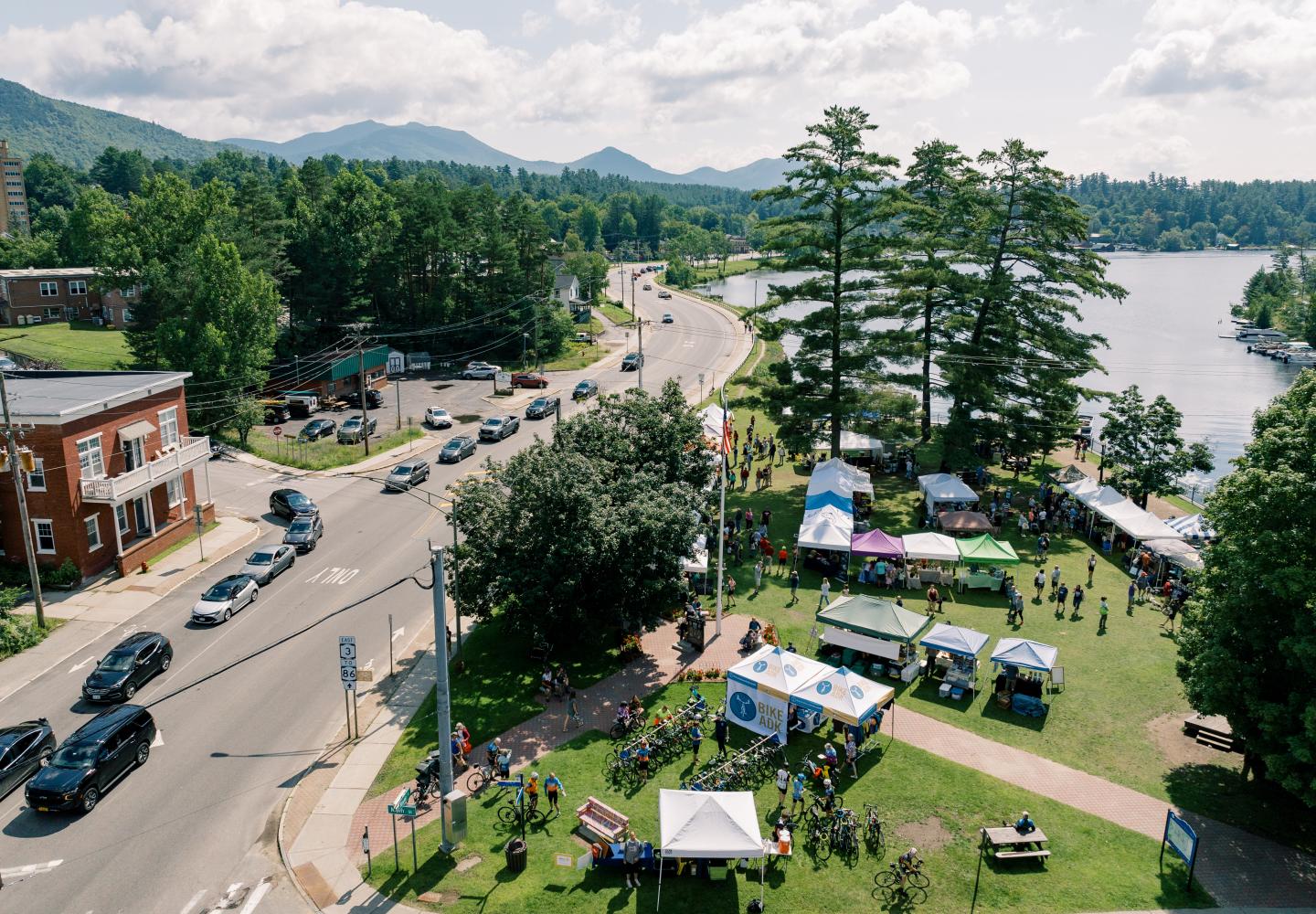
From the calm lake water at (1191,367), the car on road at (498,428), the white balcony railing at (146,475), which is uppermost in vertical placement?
the white balcony railing at (146,475)

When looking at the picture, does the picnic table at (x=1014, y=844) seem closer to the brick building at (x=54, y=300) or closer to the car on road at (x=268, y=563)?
the car on road at (x=268, y=563)

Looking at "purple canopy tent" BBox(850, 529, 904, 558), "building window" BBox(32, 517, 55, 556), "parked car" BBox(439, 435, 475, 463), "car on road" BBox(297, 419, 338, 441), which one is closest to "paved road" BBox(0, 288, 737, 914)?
"building window" BBox(32, 517, 55, 556)

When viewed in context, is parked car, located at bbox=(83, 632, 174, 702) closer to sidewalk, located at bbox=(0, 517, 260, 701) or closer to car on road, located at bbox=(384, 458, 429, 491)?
sidewalk, located at bbox=(0, 517, 260, 701)

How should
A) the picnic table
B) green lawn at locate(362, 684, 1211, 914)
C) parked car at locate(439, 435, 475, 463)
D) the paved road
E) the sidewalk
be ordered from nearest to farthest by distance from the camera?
green lawn at locate(362, 684, 1211, 914)
the paved road
the picnic table
the sidewalk
parked car at locate(439, 435, 475, 463)

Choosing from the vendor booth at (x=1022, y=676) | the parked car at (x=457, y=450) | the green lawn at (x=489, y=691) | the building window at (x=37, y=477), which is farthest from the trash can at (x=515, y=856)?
the parked car at (x=457, y=450)

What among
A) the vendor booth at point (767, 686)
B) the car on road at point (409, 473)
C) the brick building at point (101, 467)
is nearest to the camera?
the vendor booth at point (767, 686)

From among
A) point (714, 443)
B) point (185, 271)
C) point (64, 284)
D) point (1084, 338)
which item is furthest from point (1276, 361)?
point (64, 284)
